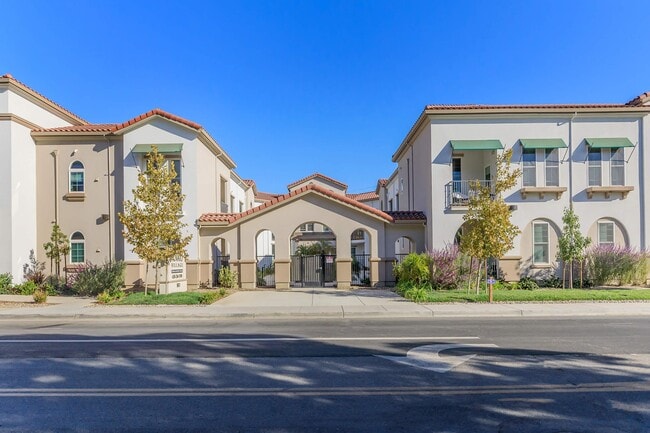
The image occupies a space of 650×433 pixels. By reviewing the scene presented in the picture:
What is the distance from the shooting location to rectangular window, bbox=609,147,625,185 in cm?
1922

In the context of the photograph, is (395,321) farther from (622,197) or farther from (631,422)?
(622,197)

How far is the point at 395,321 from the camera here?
1141 cm

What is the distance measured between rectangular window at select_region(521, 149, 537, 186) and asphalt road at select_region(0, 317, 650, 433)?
1054 centimetres

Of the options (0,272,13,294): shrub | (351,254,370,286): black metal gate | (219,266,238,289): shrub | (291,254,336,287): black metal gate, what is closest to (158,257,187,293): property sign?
(219,266,238,289): shrub

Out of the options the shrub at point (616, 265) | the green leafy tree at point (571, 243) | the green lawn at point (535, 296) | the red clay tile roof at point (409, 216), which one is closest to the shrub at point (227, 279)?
the red clay tile roof at point (409, 216)

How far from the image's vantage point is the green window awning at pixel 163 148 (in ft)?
63.1

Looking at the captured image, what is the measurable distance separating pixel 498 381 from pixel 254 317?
7984mm

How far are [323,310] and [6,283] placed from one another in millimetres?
14614

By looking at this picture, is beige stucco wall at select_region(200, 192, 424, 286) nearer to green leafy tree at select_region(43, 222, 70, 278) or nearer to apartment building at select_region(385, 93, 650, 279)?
apartment building at select_region(385, 93, 650, 279)

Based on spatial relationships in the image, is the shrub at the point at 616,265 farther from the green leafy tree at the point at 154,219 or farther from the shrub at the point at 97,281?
the shrub at the point at 97,281

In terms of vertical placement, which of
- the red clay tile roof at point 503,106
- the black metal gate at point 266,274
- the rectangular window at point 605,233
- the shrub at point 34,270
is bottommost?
the black metal gate at point 266,274

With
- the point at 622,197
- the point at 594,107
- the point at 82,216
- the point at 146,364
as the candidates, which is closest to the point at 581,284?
the point at 622,197

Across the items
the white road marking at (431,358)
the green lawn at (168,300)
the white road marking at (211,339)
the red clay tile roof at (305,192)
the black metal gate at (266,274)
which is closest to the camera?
the white road marking at (431,358)

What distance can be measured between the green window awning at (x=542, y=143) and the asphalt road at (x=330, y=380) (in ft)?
36.2
